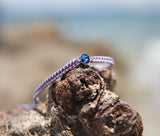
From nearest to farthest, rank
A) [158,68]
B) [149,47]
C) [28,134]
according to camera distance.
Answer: [28,134], [158,68], [149,47]

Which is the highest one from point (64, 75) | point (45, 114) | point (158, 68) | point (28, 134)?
point (64, 75)

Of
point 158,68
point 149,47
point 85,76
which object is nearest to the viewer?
point 85,76

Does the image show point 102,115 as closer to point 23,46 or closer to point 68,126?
point 68,126

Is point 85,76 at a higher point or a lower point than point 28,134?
higher

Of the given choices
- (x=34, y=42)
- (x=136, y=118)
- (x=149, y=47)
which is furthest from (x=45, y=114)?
(x=149, y=47)

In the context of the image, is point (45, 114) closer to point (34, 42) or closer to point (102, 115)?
point (102, 115)

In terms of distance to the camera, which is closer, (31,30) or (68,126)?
(68,126)
